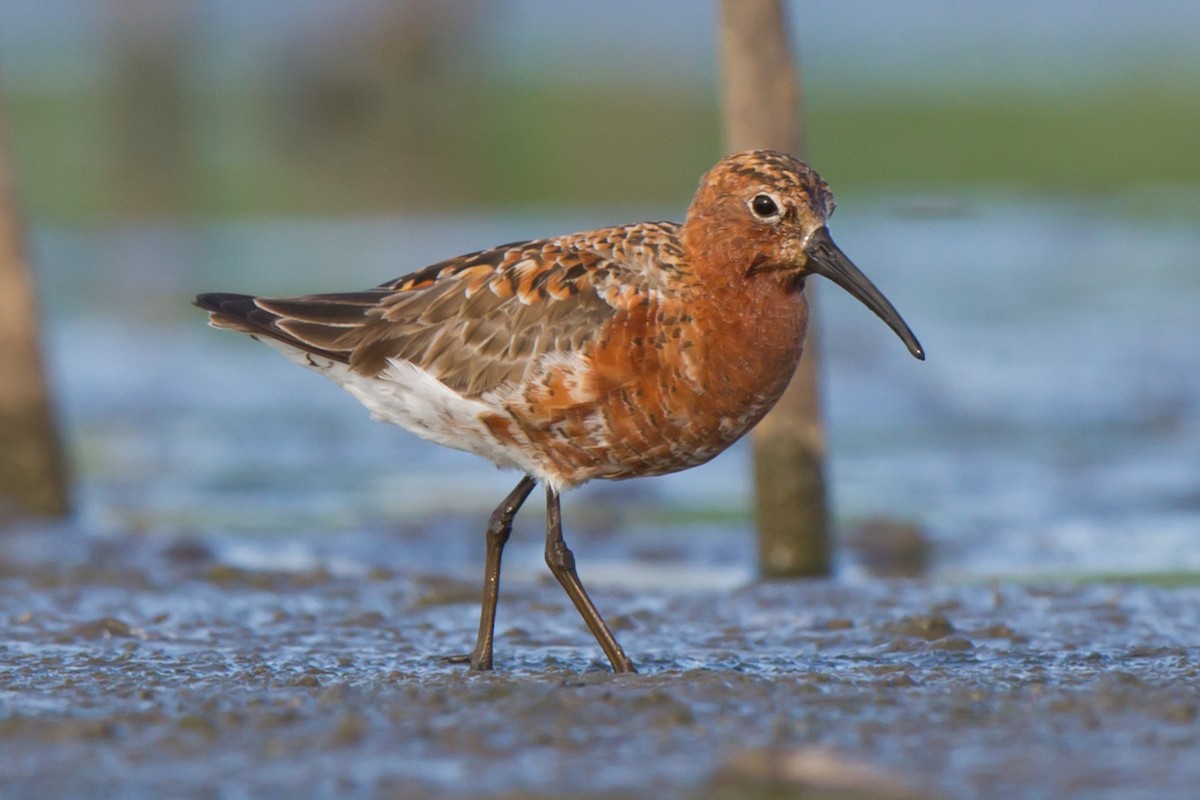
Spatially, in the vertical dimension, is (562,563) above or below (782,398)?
below

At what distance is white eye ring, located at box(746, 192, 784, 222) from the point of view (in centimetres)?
675

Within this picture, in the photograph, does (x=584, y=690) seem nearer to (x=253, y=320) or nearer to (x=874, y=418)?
(x=253, y=320)

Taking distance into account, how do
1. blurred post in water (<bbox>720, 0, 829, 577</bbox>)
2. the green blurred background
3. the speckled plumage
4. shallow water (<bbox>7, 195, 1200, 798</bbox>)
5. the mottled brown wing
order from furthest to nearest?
the green blurred background → blurred post in water (<bbox>720, 0, 829, 577</bbox>) → the mottled brown wing → the speckled plumage → shallow water (<bbox>7, 195, 1200, 798</bbox>)

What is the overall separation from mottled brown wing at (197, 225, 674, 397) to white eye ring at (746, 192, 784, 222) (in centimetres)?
45

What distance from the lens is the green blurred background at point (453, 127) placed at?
2873 centimetres

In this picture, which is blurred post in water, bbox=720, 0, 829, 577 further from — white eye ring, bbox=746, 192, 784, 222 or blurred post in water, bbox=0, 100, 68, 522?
blurred post in water, bbox=0, 100, 68, 522

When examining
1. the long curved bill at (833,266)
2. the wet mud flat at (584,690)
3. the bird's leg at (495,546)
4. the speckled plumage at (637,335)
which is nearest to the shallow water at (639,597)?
the wet mud flat at (584,690)

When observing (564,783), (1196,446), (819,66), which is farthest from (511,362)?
(819,66)

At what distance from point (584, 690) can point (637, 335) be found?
1.32 meters

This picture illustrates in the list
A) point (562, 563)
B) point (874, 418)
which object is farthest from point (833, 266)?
point (874, 418)

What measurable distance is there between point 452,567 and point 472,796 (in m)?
4.89

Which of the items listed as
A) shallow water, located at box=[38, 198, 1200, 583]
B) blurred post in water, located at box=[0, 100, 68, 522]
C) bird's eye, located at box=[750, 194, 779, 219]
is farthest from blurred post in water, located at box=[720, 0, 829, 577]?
blurred post in water, located at box=[0, 100, 68, 522]

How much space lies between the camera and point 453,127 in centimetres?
3130

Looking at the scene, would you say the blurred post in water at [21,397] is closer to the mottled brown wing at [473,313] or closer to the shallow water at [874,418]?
the shallow water at [874,418]
